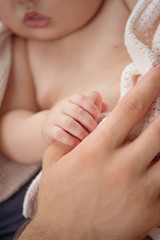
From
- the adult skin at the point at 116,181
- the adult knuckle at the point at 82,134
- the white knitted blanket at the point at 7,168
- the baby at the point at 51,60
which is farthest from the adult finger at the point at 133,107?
the white knitted blanket at the point at 7,168

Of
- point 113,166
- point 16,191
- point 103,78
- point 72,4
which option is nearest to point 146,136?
point 113,166

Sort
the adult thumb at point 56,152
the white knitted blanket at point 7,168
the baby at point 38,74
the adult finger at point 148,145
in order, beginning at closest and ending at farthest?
the adult finger at point 148,145
the adult thumb at point 56,152
the baby at point 38,74
the white knitted blanket at point 7,168

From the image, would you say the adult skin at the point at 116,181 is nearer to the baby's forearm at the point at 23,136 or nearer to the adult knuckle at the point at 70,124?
the adult knuckle at the point at 70,124

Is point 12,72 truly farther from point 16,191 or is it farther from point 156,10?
point 156,10

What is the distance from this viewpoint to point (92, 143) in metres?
0.44

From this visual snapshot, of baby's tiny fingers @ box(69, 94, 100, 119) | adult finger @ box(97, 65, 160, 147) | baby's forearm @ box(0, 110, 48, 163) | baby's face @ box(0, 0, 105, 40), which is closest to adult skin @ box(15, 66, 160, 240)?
adult finger @ box(97, 65, 160, 147)

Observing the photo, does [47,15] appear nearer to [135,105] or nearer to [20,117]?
[20,117]

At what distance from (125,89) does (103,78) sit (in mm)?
239

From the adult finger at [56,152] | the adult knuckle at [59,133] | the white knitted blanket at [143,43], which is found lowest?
the adult finger at [56,152]

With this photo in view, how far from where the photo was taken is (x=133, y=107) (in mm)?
424

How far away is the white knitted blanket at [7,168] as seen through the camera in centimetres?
87

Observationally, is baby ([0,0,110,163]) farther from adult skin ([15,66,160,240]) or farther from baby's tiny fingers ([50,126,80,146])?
adult skin ([15,66,160,240])

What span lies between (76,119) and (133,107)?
6.5 inches

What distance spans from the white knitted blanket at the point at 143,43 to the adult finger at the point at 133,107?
38 millimetres
